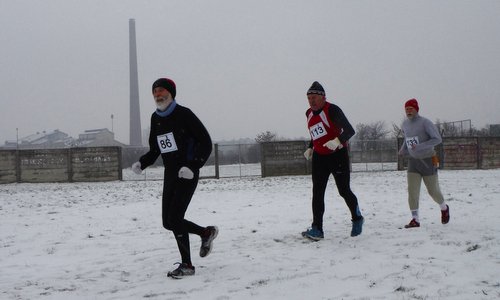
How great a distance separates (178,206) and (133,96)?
241 ft

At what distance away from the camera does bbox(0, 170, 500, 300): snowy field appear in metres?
3.34

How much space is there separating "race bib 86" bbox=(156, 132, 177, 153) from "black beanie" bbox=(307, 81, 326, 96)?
6.52ft

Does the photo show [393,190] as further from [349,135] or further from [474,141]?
[474,141]

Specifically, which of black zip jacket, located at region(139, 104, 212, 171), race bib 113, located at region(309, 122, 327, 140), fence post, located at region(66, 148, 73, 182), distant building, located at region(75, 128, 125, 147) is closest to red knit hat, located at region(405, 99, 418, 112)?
race bib 113, located at region(309, 122, 327, 140)

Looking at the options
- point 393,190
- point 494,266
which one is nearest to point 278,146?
point 393,190

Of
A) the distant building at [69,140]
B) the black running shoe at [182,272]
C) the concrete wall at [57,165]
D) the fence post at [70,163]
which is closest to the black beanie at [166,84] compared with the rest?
the black running shoe at [182,272]

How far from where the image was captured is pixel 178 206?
397 centimetres

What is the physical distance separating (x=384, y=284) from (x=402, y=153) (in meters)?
3.30

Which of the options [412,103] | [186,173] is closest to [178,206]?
[186,173]

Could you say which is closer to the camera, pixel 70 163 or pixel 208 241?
pixel 208 241

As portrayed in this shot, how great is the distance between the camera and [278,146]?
19.6m

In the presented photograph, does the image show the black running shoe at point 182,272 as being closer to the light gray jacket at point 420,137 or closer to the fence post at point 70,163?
the light gray jacket at point 420,137

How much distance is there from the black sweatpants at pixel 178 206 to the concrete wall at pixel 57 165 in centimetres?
1699

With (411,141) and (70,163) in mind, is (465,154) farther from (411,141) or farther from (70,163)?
(70,163)
